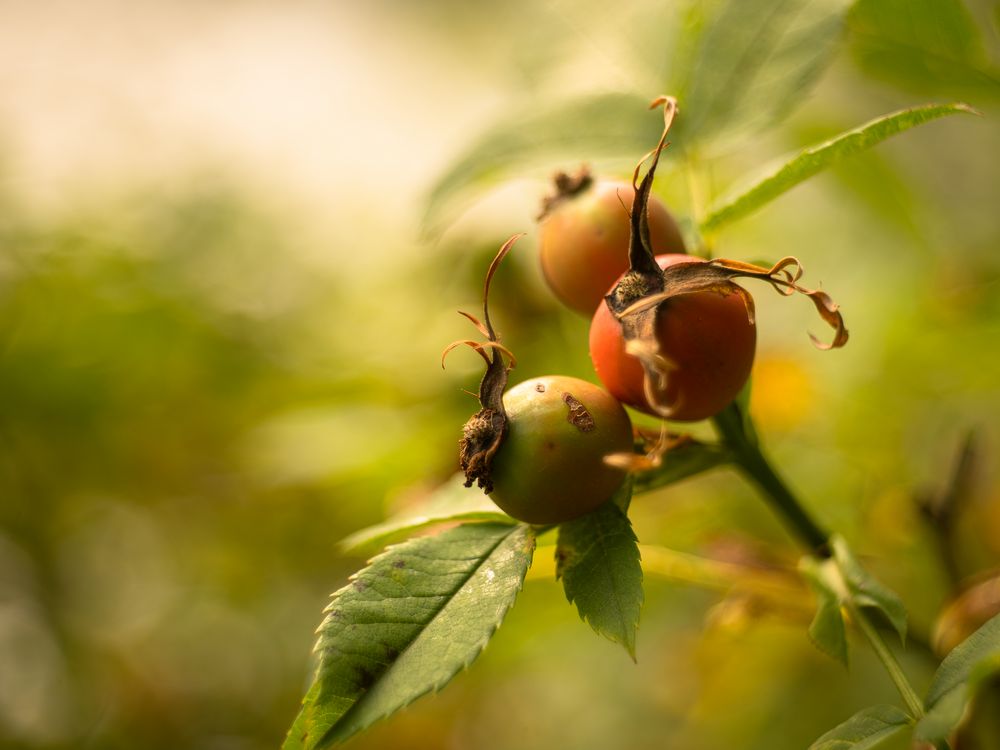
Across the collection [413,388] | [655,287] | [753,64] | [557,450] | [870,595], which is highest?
[753,64]

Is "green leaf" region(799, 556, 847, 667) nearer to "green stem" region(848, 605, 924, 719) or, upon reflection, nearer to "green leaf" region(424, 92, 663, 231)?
"green stem" region(848, 605, 924, 719)

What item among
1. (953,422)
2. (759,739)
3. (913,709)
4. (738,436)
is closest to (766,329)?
(953,422)

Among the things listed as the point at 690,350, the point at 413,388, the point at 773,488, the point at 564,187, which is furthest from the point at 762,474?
the point at 413,388

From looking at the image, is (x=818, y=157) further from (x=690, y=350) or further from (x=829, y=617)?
(x=829, y=617)

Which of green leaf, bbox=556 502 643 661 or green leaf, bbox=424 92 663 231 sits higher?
green leaf, bbox=424 92 663 231

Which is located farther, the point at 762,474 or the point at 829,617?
the point at 762,474

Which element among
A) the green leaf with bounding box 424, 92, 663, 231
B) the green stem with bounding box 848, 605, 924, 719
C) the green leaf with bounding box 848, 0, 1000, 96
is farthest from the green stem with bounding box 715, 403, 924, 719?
the green leaf with bounding box 848, 0, 1000, 96
